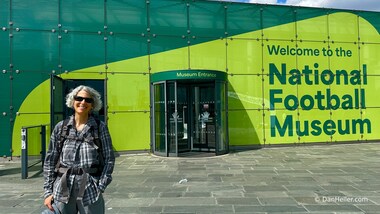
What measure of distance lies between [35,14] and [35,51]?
1.29m

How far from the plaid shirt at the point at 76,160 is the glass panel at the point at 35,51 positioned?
31.6ft

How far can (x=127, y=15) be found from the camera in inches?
485

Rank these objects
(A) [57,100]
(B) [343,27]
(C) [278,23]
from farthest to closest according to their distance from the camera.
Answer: (B) [343,27], (C) [278,23], (A) [57,100]

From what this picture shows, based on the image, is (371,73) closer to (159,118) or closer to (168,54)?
(168,54)

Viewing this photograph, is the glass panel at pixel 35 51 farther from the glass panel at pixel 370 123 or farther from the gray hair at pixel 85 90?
the glass panel at pixel 370 123

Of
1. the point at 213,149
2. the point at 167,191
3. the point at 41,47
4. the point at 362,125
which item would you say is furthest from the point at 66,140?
the point at 362,125

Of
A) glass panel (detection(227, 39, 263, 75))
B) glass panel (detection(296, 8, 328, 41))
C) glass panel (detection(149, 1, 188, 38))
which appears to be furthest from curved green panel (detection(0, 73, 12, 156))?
glass panel (detection(296, 8, 328, 41))

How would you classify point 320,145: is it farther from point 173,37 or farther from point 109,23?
point 109,23

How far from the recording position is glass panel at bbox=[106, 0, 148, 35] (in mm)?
12180

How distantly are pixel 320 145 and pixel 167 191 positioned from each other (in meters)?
9.34

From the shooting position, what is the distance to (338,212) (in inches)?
200

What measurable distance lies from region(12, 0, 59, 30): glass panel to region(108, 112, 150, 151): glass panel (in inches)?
150

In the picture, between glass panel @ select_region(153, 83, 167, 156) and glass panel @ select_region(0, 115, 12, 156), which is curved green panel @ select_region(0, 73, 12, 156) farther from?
glass panel @ select_region(153, 83, 167, 156)

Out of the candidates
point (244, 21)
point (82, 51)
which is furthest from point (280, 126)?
point (82, 51)
